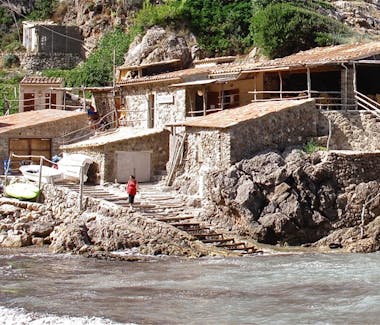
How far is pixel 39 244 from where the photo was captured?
87.7 feet

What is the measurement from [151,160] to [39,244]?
7628mm

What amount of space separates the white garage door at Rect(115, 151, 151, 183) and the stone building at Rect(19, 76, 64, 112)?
1243 centimetres

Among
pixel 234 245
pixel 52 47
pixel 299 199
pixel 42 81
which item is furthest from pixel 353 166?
pixel 52 47

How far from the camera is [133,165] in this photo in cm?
3219

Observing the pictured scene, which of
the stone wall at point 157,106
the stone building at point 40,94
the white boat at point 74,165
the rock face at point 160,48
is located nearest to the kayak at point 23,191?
the white boat at point 74,165

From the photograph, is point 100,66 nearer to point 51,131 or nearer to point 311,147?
point 51,131

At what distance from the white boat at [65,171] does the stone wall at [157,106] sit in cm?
497

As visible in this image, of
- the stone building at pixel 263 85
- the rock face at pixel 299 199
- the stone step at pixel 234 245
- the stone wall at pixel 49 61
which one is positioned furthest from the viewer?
the stone wall at pixel 49 61

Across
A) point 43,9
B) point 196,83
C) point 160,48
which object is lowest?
point 196,83

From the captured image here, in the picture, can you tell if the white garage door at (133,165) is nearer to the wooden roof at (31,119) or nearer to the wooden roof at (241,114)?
the wooden roof at (241,114)

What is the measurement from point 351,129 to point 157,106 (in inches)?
442

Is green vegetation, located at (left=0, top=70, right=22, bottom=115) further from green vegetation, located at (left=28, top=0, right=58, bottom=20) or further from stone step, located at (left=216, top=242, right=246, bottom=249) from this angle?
stone step, located at (left=216, top=242, right=246, bottom=249)

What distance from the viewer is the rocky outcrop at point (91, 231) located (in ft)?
79.7

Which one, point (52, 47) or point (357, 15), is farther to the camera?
point (52, 47)
